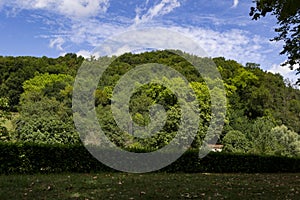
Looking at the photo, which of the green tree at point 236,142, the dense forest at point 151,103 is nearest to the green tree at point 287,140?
the dense forest at point 151,103

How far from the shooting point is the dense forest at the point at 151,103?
3132 cm

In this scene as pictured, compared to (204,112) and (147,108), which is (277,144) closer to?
(204,112)

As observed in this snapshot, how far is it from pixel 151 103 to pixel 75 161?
73.2 ft

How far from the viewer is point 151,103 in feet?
121

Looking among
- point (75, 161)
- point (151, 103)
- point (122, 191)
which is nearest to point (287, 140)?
point (151, 103)

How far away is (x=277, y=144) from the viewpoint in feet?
118

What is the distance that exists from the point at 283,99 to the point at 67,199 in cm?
5190

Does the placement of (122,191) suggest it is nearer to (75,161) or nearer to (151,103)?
(75,161)

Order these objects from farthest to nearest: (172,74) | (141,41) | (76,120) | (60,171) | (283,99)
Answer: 1. (283,99)
2. (172,74)
3. (76,120)
4. (141,41)
5. (60,171)

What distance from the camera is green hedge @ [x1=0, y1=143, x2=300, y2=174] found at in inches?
534

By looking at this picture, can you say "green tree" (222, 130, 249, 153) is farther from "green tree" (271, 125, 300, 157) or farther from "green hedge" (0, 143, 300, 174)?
"green hedge" (0, 143, 300, 174)

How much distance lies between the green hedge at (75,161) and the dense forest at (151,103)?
291 cm

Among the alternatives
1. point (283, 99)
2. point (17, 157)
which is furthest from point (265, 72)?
point (17, 157)

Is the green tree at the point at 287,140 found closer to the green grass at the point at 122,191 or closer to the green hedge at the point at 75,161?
the green hedge at the point at 75,161
